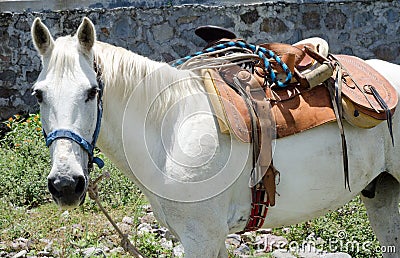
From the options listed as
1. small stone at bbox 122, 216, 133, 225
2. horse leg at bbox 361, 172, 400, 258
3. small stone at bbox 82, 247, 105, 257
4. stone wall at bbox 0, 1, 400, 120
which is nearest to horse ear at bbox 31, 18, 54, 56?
small stone at bbox 82, 247, 105, 257

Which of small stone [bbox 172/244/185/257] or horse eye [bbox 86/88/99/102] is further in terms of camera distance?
small stone [bbox 172/244/185/257]

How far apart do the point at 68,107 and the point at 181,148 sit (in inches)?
23.8

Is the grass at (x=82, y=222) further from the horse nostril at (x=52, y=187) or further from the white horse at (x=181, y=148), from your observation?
the horse nostril at (x=52, y=187)

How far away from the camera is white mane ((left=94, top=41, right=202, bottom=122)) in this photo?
265 cm

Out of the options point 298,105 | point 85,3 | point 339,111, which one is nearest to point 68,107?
point 298,105

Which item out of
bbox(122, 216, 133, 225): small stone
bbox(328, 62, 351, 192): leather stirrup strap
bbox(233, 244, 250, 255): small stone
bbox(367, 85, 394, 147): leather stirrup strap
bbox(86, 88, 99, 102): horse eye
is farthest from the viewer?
bbox(122, 216, 133, 225): small stone

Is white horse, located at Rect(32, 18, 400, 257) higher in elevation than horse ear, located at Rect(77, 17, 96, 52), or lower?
lower

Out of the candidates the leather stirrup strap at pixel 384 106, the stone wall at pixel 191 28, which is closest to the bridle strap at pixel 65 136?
the leather stirrup strap at pixel 384 106

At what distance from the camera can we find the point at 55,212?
488 cm

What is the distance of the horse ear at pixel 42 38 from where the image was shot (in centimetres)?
245

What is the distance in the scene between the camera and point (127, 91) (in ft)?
8.86

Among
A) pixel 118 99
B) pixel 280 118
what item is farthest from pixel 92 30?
pixel 280 118

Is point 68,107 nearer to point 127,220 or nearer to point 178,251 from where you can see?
point 178,251

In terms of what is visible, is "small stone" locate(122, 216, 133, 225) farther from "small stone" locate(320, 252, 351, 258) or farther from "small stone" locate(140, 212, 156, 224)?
"small stone" locate(320, 252, 351, 258)
